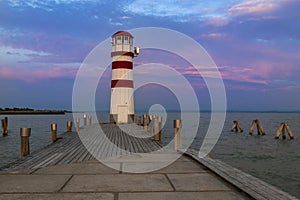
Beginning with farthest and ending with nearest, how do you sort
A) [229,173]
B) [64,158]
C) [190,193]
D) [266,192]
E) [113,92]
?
[113,92]
[64,158]
[229,173]
[190,193]
[266,192]

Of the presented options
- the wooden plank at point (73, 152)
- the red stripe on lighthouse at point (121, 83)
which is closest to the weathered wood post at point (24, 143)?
the wooden plank at point (73, 152)

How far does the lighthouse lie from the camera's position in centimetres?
2422

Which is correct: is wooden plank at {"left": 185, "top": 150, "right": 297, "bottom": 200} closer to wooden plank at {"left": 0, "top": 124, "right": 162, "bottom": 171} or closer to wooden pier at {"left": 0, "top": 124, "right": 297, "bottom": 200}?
wooden pier at {"left": 0, "top": 124, "right": 297, "bottom": 200}

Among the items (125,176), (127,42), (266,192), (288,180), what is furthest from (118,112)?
(266,192)

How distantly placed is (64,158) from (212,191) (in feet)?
16.4

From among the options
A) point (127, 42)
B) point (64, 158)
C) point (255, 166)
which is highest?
point (127, 42)

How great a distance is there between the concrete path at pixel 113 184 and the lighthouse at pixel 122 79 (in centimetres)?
1725

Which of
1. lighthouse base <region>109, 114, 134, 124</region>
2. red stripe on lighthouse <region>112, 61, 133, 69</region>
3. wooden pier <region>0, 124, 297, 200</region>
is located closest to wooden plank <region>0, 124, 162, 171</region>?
wooden pier <region>0, 124, 297, 200</region>

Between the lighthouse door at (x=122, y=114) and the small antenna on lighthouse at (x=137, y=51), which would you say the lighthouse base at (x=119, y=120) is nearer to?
the lighthouse door at (x=122, y=114)

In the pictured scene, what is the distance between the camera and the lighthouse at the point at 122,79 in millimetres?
24219

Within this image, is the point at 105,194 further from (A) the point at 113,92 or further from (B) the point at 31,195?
(A) the point at 113,92

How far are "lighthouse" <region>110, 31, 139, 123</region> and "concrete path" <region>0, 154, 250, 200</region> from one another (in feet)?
56.6

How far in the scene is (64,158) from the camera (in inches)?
342

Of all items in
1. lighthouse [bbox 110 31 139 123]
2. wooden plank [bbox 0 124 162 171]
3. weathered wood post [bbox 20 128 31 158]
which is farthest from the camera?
lighthouse [bbox 110 31 139 123]
